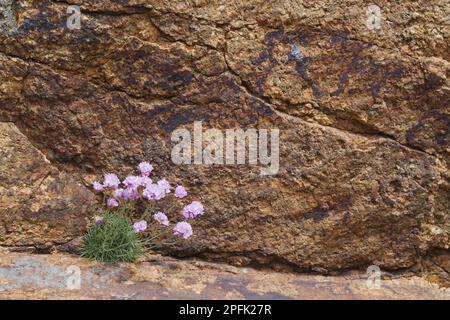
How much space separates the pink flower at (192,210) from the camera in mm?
4965

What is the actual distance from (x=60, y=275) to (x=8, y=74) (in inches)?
66.2

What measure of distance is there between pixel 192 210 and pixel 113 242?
0.66 metres

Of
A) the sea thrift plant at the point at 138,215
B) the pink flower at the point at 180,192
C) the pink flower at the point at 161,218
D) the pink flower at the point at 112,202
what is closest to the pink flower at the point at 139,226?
the sea thrift plant at the point at 138,215

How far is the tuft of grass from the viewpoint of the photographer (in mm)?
4871

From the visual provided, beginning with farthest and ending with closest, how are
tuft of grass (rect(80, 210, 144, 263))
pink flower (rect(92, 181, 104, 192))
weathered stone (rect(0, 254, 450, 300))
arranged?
1. pink flower (rect(92, 181, 104, 192))
2. tuft of grass (rect(80, 210, 144, 263))
3. weathered stone (rect(0, 254, 450, 300))

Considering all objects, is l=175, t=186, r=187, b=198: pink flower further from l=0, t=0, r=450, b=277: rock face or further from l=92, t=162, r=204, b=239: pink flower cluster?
l=0, t=0, r=450, b=277: rock face

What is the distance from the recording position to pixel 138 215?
17.2 ft

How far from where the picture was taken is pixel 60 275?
4586 mm

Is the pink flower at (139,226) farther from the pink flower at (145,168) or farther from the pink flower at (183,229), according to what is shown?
the pink flower at (145,168)

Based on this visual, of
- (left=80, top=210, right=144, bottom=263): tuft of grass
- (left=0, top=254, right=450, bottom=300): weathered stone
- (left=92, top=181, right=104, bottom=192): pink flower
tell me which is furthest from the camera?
(left=92, top=181, right=104, bottom=192): pink flower

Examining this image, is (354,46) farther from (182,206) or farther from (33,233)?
(33,233)

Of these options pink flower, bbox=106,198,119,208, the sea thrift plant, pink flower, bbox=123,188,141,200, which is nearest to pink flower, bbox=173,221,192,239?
the sea thrift plant

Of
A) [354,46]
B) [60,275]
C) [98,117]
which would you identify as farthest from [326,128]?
[60,275]

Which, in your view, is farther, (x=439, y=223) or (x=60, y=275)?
(x=439, y=223)
